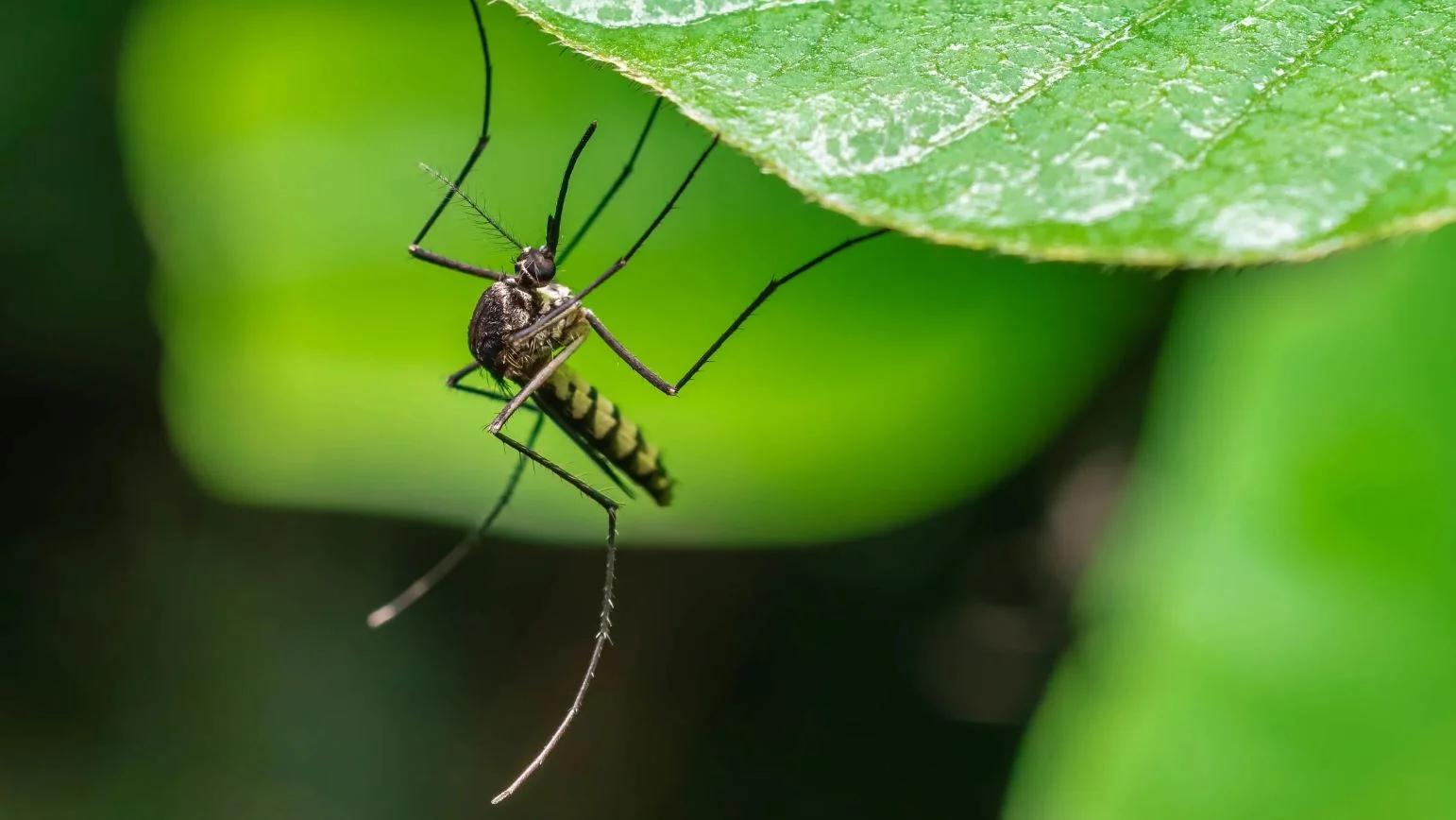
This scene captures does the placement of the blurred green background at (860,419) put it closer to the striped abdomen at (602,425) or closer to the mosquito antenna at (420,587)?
the striped abdomen at (602,425)

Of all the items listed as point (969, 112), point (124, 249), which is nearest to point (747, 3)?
point (969, 112)

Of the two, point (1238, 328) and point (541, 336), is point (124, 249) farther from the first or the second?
point (1238, 328)

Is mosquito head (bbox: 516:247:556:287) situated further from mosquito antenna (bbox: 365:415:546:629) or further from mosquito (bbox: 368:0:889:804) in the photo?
mosquito antenna (bbox: 365:415:546:629)

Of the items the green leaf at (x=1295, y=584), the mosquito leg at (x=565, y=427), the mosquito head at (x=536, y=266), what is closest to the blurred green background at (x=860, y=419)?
the green leaf at (x=1295, y=584)

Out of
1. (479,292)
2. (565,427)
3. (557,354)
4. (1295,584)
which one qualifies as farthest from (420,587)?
(1295,584)

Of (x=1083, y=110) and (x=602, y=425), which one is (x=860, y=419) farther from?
(x=1083, y=110)

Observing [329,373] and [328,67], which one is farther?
[328,67]
